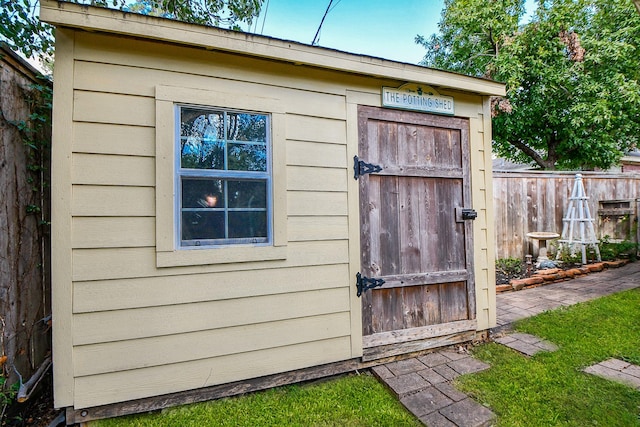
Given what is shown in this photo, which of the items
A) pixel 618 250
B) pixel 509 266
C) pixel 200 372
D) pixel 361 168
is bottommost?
pixel 200 372

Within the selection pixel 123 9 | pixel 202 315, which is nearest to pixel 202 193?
pixel 202 315

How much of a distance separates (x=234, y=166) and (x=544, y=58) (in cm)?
963

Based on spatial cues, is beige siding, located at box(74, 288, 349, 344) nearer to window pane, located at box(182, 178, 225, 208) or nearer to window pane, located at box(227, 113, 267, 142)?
window pane, located at box(182, 178, 225, 208)

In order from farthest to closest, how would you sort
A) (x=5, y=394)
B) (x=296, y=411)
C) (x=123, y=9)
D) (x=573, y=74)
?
(x=573, y=74) < (x=123, y=9) < (x=296, y=411) < (x=5, y=394)

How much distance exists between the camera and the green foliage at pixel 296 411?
1.82m

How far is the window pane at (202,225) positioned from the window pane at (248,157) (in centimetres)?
35

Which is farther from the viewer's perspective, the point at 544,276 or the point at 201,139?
the point at 544,276

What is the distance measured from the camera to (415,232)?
8.57 feet

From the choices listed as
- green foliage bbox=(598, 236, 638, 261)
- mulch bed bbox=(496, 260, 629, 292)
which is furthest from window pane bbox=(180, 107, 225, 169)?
green foliage bbox=(598, 236, 638, 261)

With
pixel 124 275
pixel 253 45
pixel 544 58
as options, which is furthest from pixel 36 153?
pixel 544 58

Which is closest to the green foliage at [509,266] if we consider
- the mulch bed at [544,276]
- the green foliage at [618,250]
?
the mulch bed at [544,276]

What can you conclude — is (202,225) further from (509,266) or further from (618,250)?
(618,250)

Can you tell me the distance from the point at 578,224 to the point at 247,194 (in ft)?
21.9

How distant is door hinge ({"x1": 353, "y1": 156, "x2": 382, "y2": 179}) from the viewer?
2398 millimetres
